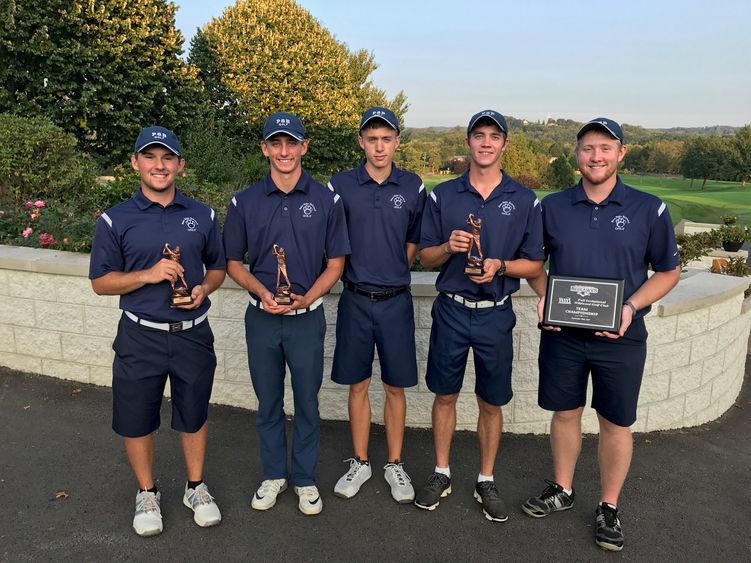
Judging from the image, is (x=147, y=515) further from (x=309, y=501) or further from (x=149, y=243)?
(x=149, y=243)

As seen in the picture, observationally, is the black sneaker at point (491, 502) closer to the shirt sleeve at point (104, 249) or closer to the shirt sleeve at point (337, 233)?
the shirt sleeve at point (337, 233)

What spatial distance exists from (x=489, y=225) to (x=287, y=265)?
119 centimetres

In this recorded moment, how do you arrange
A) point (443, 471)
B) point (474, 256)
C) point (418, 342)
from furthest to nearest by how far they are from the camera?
point (418, 342)
point (443, 471)
point (474, 256)

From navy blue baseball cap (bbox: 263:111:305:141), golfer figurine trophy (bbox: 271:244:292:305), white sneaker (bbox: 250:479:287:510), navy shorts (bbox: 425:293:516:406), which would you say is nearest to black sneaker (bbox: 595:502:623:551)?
navy shorts (bbox: 425:293:516:406)

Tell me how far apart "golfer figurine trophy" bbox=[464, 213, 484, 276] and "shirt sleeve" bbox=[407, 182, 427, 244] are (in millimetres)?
490

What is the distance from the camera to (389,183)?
366 centimetres

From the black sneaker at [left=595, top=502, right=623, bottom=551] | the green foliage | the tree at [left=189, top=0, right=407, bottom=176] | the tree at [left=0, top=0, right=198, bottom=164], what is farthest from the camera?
the tree at [left=189, top=0, right=407, bottom=176]

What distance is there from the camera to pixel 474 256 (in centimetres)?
328

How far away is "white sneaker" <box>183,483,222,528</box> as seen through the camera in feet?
11.2

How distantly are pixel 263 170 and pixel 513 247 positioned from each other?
1672 cm

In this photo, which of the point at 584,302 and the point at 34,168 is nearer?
the point at 584,302

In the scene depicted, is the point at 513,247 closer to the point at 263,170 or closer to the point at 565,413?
the point at 565,413

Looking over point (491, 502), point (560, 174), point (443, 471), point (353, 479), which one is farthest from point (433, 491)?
point (560, 174)

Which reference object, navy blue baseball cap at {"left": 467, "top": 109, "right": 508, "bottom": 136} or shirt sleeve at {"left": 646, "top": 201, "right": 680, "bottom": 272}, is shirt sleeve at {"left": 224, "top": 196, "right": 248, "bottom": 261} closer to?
navy blue baseball cap at {"left": 467, "top": 109, "right": 508, "bottom": 136}
